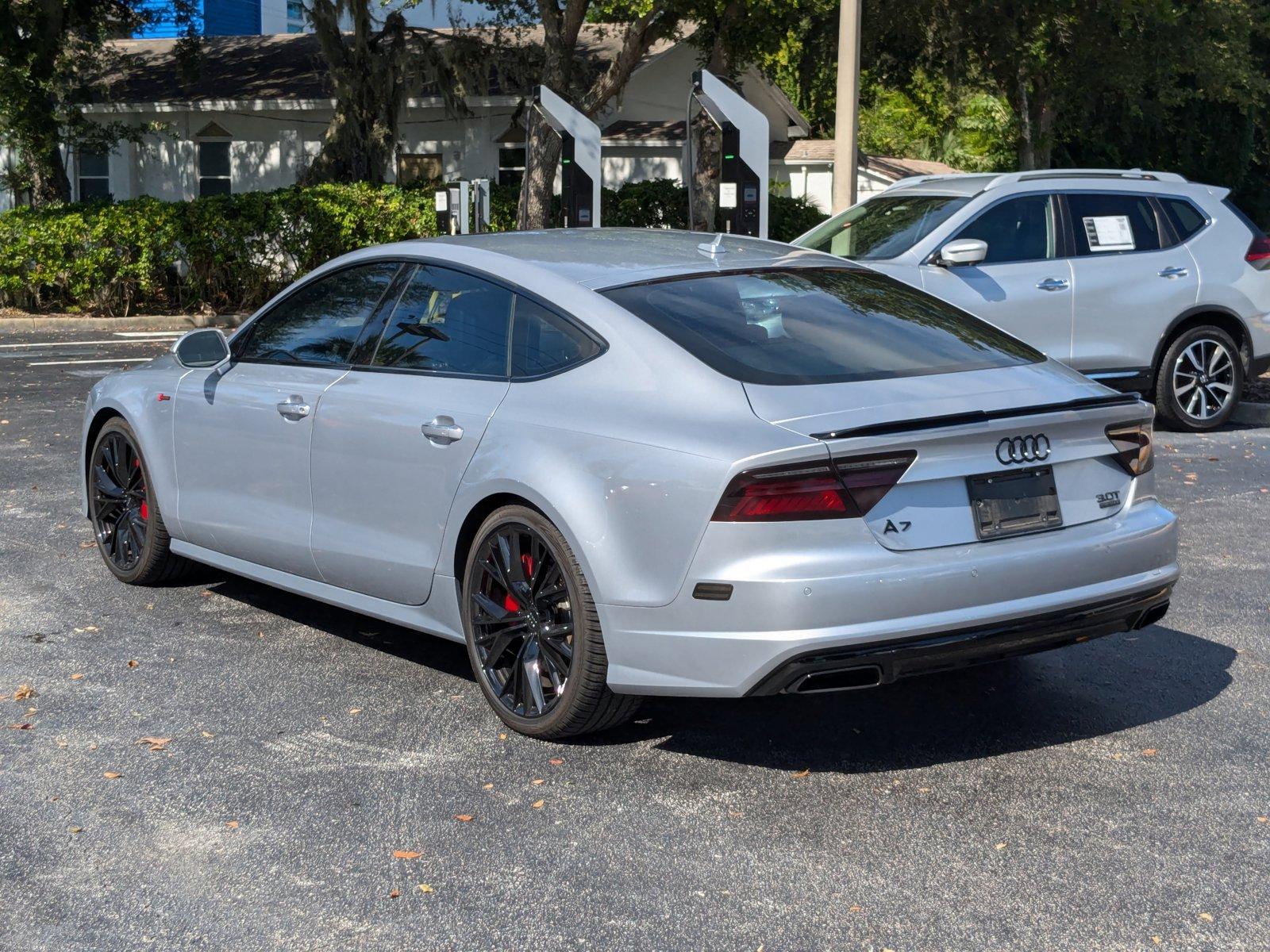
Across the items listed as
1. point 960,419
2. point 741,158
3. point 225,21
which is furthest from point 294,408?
point 225,21

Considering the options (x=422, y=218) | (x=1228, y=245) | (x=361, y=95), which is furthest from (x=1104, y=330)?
(x=361, y=95)

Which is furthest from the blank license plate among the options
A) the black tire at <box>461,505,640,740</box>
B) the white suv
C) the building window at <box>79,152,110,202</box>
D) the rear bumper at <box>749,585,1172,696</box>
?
the building window at <box>79,152,110,202</box>

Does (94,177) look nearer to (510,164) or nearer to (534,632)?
(510,164)

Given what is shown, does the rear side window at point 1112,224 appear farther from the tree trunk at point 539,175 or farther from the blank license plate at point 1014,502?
the tree trunk at point 539,175

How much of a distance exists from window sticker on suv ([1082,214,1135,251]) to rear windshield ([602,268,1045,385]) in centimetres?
608

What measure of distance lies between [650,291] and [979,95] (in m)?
49.5

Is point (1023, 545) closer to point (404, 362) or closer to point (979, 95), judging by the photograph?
point (404, 362)

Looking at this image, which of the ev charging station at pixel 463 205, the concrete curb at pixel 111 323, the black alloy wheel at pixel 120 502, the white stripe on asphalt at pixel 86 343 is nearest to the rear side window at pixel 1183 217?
the black alloy wheel at pixel 120 502

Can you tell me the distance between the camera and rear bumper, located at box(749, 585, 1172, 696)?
4.34 m

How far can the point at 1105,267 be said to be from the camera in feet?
36.7

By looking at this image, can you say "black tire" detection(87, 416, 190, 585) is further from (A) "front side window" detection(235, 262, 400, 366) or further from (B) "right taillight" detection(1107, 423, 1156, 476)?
(B) "right taillight" detection(1107, 423, 1156, 476)

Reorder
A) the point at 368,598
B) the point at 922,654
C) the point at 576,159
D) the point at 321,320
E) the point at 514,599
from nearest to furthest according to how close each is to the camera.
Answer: the point at 922,654
the point at 514,599
the point at 368,598
the point at 321,320
the point at 576,159

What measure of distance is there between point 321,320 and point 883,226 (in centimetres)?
632

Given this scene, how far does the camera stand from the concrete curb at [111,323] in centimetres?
2120
